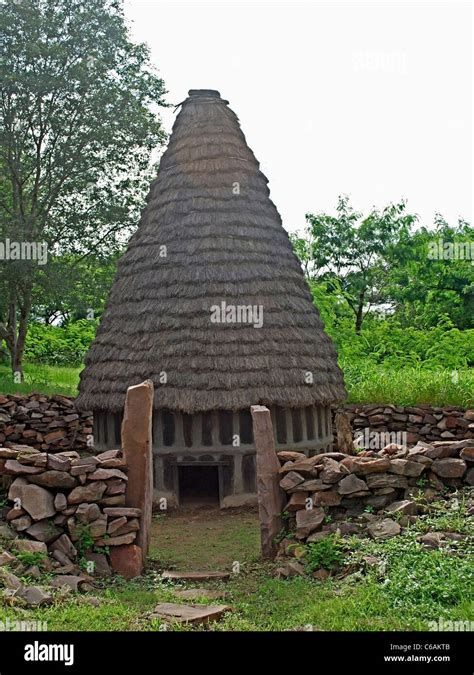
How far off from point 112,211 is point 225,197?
20.9ft

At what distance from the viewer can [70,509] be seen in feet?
24.1

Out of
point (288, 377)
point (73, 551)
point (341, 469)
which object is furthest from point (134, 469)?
point (288, 377)

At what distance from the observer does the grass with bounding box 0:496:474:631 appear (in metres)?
5.23

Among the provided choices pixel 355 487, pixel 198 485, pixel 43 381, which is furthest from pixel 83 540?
pixel 43 381

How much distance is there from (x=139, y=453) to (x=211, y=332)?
3.83 m

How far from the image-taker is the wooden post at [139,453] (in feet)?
25.2

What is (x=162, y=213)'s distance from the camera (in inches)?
492
